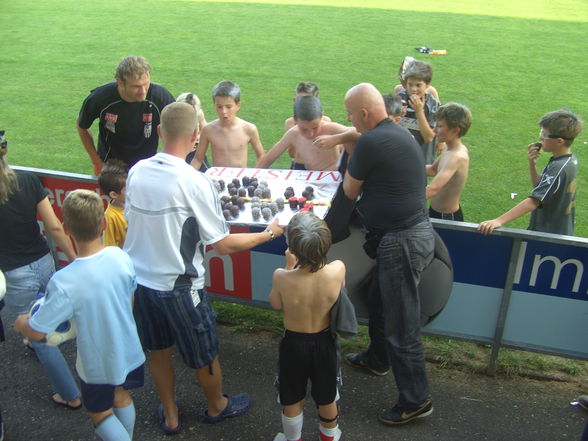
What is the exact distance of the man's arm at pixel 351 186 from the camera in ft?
12.6

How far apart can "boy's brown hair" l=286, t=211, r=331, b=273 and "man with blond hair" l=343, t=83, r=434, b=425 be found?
584 millimetres

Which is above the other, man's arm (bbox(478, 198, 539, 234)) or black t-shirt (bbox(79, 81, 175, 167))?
black t-shirt (bbox(79, 81, 175, 167))

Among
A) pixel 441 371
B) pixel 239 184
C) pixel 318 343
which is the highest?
pixel 239 184

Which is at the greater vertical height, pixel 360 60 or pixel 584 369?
pixel 360 60

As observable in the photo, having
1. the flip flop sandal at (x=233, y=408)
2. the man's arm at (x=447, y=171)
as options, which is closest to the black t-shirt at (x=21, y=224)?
the flip flop sandal at (x=233, y=408)

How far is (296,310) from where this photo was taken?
3.49 m

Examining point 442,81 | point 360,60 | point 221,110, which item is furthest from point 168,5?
point 221,110

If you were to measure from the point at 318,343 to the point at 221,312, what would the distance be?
7.04ft

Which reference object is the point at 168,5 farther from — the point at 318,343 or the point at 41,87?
the point at 318,343

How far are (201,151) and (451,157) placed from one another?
2453 millimetres

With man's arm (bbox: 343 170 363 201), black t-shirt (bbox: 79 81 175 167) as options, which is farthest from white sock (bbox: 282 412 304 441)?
black t-shirt (bbox: 79 81 175 167)

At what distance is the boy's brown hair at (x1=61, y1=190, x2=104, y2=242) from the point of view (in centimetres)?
319

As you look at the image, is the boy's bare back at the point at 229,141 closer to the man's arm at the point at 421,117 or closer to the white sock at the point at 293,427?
the man's arm at the point at 421,117

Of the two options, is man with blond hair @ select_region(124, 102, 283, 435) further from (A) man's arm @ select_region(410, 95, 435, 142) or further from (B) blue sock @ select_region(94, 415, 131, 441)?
(A) man's arm @ select_region(410, 95, 435, 142)
